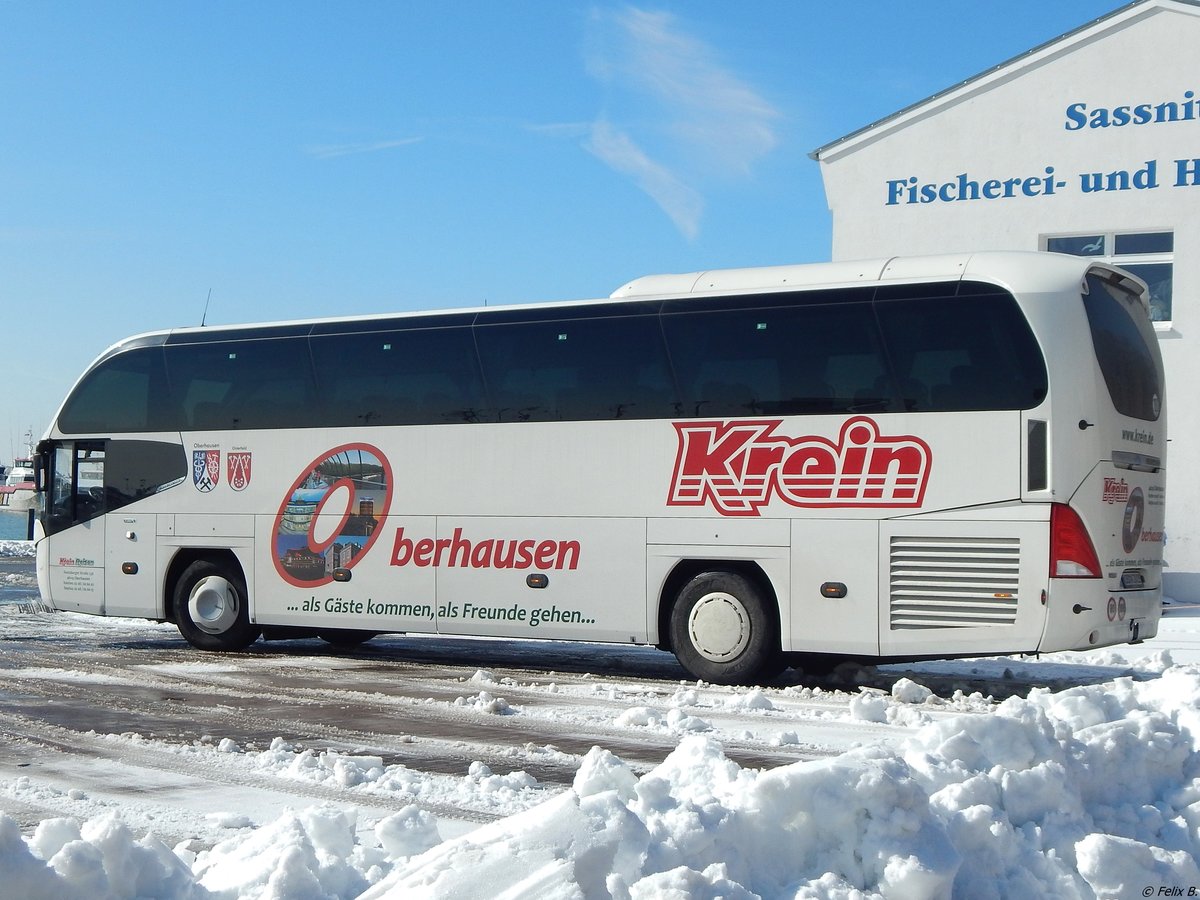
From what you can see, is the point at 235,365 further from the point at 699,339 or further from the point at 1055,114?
the point at 1055,114

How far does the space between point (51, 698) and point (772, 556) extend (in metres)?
5.88

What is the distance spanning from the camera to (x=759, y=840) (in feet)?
14.9

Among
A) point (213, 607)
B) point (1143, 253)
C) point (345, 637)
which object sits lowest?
point (345, 637)

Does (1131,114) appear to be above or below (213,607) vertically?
above

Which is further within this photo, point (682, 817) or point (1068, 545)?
Answer: point (1068, 545)

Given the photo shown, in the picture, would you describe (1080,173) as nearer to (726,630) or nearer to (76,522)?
(726,630)

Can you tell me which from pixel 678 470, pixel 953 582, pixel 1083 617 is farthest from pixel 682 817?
pixel 678 470

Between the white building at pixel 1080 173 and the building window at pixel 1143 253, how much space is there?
0.02 metres

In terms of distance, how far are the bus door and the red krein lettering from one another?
6.98 metres

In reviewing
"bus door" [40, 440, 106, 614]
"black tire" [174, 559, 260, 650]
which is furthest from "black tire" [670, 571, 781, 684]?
"bus door" [40, 440, 106, 614]

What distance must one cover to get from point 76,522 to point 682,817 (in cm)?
1232

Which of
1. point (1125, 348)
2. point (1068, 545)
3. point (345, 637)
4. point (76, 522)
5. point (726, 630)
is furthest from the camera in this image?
point (345, 637)

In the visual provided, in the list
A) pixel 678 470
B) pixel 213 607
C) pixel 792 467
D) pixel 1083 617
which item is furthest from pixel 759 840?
pixel 213 607

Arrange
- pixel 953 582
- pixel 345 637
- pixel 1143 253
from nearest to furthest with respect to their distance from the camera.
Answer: pixel 953 582, pixel 345 637, pixel 1143 253
